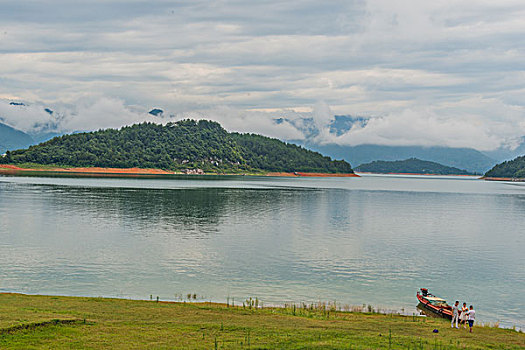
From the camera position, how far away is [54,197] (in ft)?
381

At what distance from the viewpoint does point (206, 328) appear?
1039 inches

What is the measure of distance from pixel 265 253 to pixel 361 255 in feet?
37.3

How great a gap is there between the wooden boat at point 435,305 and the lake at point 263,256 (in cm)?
97

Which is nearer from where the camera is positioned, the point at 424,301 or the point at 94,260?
the point at 424,301

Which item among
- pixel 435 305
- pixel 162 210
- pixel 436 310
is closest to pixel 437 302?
pixel 435 305

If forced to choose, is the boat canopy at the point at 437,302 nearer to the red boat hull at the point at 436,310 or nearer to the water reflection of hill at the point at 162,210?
the red boat hull at the point at 436,310

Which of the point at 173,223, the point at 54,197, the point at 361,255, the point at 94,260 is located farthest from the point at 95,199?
the point at 361,255

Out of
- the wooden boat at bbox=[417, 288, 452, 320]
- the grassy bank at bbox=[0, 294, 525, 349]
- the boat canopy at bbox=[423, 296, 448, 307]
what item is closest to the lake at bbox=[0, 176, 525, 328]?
the wooden boat at bbox=[417, 288, 452, 320]

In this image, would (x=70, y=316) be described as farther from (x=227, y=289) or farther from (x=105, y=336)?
(x=227, y=289)

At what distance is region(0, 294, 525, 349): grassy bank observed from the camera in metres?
23.2

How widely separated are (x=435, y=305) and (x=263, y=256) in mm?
22579

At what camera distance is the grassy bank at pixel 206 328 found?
2317cm

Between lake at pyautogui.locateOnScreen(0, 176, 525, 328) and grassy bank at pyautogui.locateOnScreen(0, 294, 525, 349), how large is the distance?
5.48 meters

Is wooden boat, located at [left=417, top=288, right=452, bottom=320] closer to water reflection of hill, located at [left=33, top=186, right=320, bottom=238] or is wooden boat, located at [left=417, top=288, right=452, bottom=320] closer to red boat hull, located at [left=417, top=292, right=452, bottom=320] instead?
red boat hull, located at [left=417, top=292, right=452, bottom=320]
